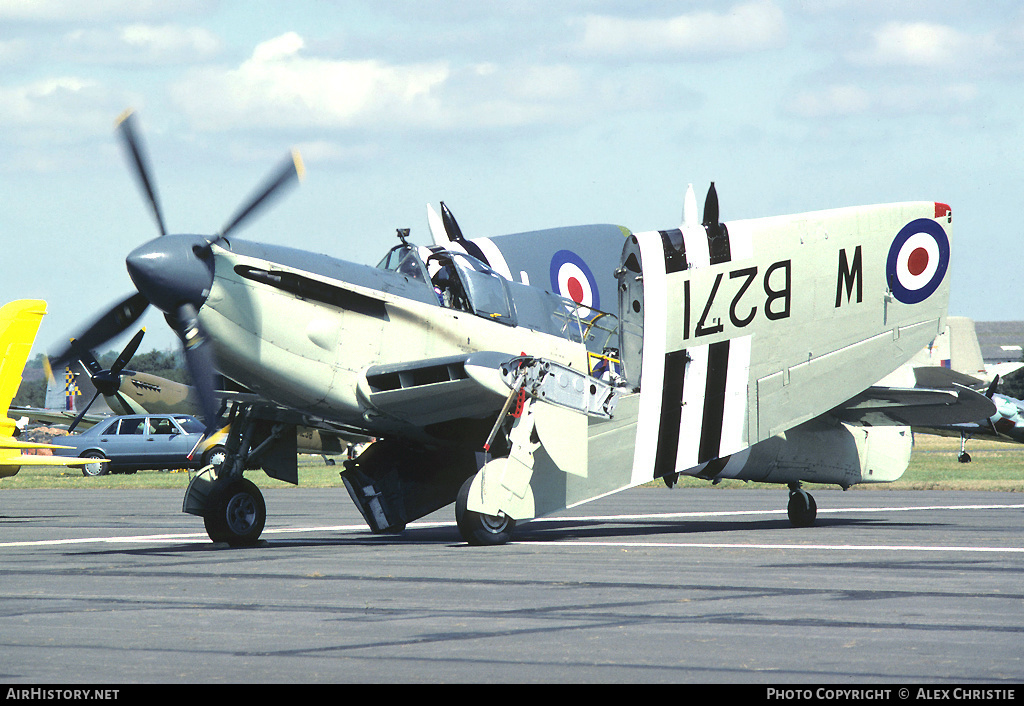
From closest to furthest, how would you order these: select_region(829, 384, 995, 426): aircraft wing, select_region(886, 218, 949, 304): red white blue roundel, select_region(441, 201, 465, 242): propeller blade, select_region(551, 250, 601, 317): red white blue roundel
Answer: select_region(886, 218, 949, 304): red white blue roundel
select_region(829, 384, 995, 426): aircraft wing
select_region(441, 201, 465, 242): propeller blade
select_region(551, 250, 601, 317): red white blue roundel

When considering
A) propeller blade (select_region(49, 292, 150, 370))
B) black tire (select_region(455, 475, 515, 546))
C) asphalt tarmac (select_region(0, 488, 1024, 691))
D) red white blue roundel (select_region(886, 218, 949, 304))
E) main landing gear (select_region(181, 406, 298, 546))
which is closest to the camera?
asphalt tarmac (select_region(0, 488, 1024, 691))

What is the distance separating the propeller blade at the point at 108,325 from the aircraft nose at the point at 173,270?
177 centimetres

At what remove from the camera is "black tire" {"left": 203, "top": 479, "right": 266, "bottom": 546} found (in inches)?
622

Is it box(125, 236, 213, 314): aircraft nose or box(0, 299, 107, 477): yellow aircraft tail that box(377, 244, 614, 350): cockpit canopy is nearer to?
box(125, 236, 213, 314): aircraft nose

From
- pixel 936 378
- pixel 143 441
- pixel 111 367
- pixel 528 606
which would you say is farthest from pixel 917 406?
pixel 143 441

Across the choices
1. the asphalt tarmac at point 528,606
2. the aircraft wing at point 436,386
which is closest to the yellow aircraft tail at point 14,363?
the asphalt tarmac at point 528,606

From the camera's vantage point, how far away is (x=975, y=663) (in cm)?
690

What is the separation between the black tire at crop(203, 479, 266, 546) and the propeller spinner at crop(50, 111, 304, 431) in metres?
1.17

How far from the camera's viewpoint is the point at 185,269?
13.9 m

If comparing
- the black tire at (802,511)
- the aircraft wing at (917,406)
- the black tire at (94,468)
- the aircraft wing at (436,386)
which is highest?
the aircraft wing at (436,386)

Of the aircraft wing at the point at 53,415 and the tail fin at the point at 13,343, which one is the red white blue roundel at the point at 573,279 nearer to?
the tail fin at the point at 13,343

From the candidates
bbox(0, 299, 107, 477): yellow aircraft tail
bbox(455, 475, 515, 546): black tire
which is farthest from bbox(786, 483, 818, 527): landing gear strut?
bbox(0, 299, 107, 477): yellow aircraft tail

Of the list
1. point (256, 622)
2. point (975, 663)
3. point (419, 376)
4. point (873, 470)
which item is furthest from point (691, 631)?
point (873, 470)

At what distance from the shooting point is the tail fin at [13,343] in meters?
23.6
